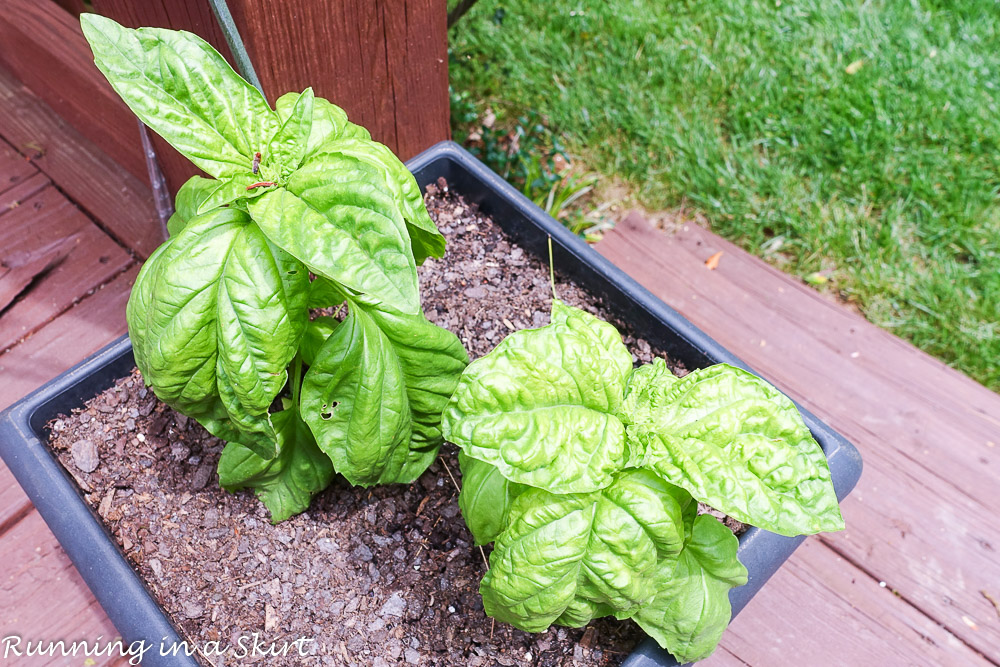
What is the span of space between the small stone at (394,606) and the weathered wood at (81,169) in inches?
41.2

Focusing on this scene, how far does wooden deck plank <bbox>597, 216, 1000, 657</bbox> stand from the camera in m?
1.48

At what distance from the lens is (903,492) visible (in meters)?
1.56

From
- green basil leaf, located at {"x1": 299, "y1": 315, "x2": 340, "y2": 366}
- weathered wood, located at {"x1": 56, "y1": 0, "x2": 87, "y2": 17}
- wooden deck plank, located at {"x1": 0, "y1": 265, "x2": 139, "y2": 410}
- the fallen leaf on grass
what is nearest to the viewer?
green basil leaf, located at {"x1": 299, "y1": 315, "x2": 340, "y2": 366}

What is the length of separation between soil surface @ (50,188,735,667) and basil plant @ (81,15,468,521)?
0.83 feet

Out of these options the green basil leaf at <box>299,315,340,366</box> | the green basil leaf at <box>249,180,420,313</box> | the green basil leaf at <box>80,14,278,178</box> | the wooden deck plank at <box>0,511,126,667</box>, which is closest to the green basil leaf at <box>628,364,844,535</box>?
the green basil leaf at <box>249,180,420,313</box>

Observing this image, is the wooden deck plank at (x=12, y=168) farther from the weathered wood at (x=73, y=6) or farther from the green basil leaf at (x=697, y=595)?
the green basil leaf at (x=697, y=595)

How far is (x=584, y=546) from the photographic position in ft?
2.84

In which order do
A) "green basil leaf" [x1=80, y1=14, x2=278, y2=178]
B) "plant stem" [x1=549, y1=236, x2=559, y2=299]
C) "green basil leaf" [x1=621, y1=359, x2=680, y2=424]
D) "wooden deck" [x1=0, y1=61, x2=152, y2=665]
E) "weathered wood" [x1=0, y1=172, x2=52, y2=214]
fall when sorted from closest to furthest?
"green basil leaf" [x1=80, y1=14, x2=278, y2=178]
"green basil leaf" [x1=621, y1=359, x2=680, y2=424]
"wooden deck" [x1=0, y1=61, x2=152, y2=665]
"plant stem" [x1=549, y1=236, x2=559, y2=299]
"weathered wood" [x1=0, y1=172, x2=52, y2=214]

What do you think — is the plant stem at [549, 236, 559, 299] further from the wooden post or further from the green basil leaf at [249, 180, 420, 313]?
the green basil leaf at [249, 180, 420, 313]

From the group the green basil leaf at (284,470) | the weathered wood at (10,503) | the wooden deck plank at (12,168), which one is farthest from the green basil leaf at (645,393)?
the wooden deck plank at (12,168)

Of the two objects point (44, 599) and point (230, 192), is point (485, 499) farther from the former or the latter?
point (44, 599)

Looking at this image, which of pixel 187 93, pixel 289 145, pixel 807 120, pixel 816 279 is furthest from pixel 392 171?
pixel 807 120

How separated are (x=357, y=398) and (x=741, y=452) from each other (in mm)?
476

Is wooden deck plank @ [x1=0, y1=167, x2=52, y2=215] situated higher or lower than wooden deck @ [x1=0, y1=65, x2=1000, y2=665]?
higher
